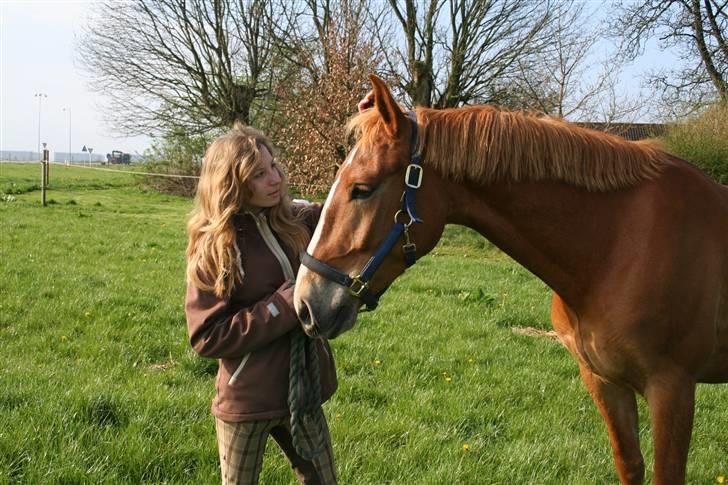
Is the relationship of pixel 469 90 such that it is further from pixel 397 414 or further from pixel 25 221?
pixel 397 414

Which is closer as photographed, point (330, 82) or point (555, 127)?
point (555, 127)

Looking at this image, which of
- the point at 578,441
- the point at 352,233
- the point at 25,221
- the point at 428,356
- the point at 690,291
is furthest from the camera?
the point at 25,221

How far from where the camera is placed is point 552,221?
229 centimetres

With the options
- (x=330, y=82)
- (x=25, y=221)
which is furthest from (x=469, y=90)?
(x=25, y=221)

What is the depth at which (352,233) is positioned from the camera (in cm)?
206

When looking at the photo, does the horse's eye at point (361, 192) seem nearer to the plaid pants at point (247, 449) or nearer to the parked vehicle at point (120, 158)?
the plaid pants at point (247, 449)

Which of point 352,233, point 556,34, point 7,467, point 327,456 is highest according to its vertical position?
point 556,34

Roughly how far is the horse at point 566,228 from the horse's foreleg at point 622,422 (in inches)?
13.6

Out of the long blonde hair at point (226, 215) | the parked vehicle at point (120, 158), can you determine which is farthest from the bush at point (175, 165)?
the parked vehicle at point (120, 158)

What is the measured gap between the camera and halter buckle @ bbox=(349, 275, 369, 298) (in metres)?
2.03

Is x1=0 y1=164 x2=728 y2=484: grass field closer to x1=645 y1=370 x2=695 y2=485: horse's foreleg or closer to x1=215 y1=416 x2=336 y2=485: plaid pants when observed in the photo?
x1=215 y1=416 x2=336 y2=485: plaid pants

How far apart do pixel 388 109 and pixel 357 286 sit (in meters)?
0.66

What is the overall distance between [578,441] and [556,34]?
17.3m

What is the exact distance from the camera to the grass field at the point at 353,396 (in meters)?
2.87
